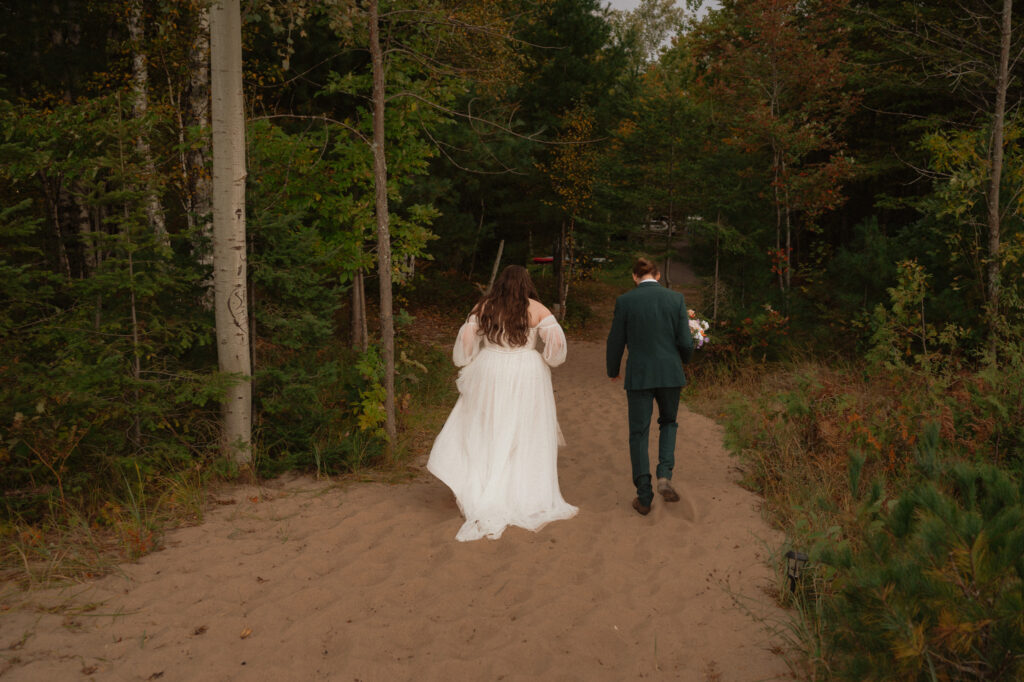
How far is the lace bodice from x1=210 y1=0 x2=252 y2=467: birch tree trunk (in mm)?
2064

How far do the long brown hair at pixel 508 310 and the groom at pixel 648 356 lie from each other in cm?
76

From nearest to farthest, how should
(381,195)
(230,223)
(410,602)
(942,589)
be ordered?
(942,589) → (410,602) → (230,223) → (381,195)

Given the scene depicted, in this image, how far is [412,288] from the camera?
9742 mm

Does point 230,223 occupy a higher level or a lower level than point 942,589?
higher

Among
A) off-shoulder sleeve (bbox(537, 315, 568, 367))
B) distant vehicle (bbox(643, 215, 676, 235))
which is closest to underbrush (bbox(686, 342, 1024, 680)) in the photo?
off-shoulder sleeve (bbox(537, 315, 568, 367))

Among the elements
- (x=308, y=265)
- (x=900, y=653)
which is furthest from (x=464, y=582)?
(x=308, y=265)

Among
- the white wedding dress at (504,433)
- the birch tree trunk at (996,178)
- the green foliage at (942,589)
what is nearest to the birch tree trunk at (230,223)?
the white wedding dress at (504,433)

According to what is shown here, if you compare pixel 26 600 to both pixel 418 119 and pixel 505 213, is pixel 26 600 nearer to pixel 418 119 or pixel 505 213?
pixel 418 119

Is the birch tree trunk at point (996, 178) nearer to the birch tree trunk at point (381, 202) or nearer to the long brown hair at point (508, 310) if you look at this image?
the long brown hair at point (508, 310)

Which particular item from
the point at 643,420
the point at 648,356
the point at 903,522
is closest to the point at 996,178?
the point at 648,356

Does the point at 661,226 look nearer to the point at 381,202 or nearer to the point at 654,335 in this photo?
the point at 381,202

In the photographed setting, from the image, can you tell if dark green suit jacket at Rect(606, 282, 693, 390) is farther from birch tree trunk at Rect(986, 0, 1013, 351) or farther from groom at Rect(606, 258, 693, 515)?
birch tree trunk at Rect(986, 0, 1013, 351)

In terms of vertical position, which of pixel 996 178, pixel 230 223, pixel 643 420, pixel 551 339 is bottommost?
pixel 643 420

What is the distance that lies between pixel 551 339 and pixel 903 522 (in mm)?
3466
